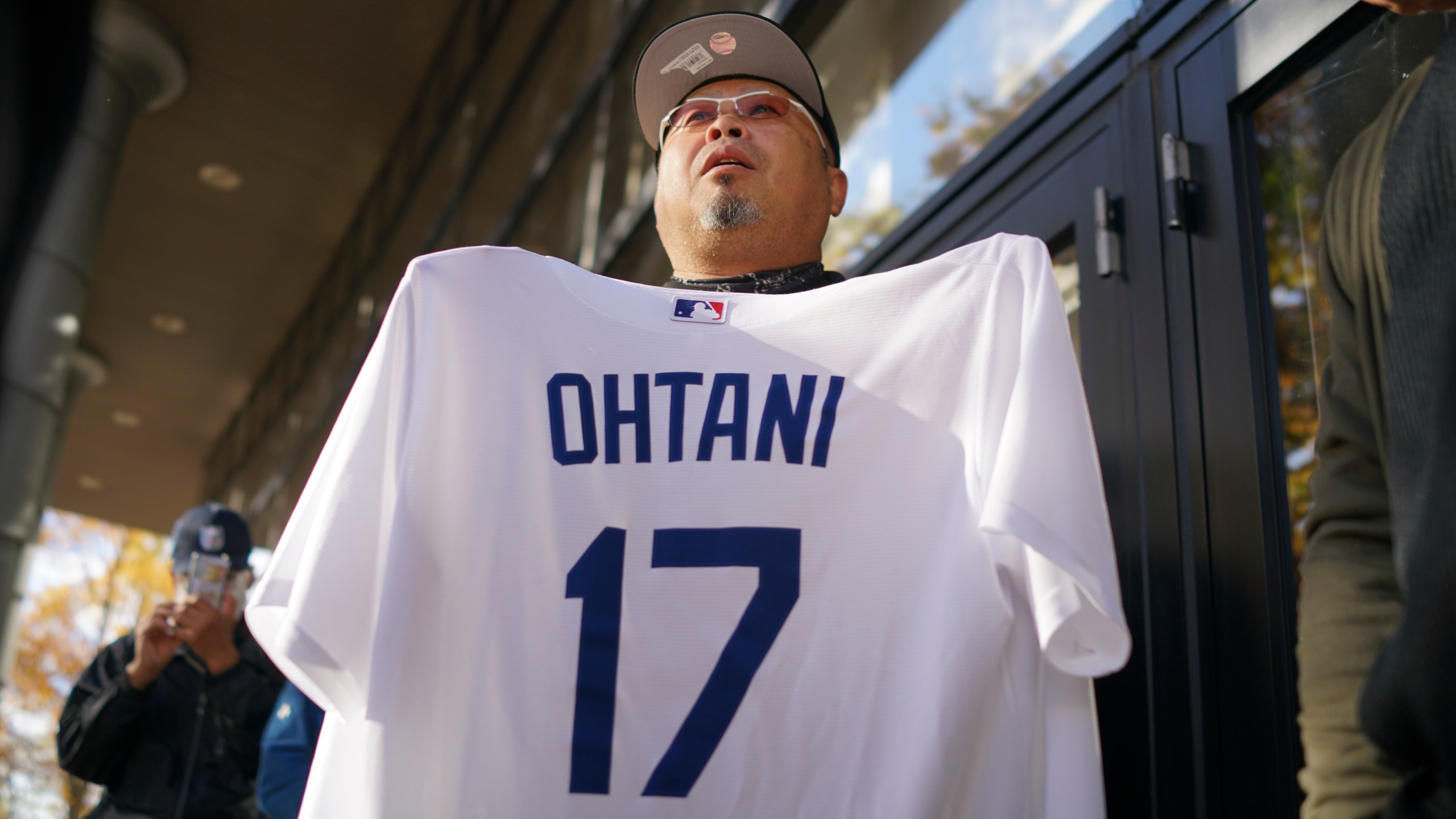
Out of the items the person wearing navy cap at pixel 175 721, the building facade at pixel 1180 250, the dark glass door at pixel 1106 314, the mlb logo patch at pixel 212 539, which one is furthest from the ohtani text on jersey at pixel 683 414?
the mlb logo patch at pixel 212 539

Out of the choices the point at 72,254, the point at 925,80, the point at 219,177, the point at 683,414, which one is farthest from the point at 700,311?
the point at 219,177

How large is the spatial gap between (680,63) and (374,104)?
6.29 metres

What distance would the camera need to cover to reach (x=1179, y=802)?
164cm

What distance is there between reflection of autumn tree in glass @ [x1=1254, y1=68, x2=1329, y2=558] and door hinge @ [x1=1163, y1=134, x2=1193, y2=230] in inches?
4.2

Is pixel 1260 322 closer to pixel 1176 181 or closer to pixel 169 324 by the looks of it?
pixel 1176 181

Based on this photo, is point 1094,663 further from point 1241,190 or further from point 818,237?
point 818,237

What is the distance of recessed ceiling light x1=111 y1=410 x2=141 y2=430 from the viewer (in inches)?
505

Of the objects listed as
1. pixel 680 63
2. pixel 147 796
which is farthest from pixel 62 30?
pixel 147 796

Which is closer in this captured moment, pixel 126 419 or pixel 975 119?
pixel 975 119

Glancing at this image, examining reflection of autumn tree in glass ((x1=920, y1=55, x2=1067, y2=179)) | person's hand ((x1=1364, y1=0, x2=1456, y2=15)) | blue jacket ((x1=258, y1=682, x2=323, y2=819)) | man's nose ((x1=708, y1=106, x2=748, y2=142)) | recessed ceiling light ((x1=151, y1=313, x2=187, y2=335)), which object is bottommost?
blue jacket ((x1=258, y1=682, x2=323, y2=819))

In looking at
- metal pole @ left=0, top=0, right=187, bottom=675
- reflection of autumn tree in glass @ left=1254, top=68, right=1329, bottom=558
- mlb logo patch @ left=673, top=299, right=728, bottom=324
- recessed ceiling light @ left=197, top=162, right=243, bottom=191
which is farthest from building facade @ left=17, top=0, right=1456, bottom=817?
recessed ceiling light @ left=197, top=162, right=243, bottom=191

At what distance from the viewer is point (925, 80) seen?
296 centimetres

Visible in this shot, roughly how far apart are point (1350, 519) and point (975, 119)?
5.73ft

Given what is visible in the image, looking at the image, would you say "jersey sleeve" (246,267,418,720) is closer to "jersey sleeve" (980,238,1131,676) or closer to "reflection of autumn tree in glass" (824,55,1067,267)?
"jersey sleeve" (980,238,1131,676)
